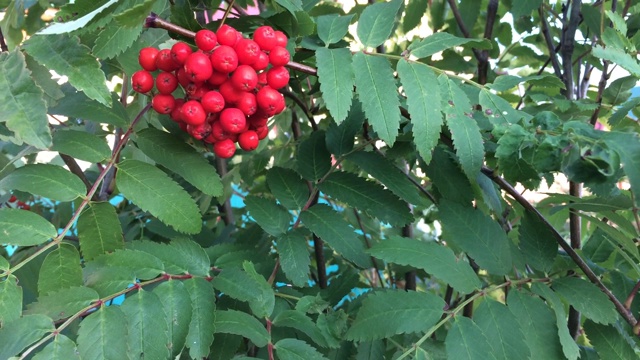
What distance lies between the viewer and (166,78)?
27.1 inches

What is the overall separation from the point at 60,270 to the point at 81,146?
0.18 m

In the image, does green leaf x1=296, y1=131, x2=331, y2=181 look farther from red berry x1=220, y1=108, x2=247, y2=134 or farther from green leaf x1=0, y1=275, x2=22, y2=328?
green leaf x1=0, y1=275, x2=22, y2=328

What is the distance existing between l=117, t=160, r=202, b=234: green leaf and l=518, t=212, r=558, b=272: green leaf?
442 millimetres

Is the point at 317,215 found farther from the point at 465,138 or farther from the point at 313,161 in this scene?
the point at 465,138

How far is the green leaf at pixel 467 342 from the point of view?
2.10 feet

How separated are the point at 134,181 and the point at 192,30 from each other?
0.20 meters

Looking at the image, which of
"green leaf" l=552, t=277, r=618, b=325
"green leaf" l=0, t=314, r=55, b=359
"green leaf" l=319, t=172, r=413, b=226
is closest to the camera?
"green leaf" l=0, t=314, r=55, b=359

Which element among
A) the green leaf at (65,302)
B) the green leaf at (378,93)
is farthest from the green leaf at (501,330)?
the green leaf at (65,302)

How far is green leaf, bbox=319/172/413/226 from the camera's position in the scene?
793 millimetres

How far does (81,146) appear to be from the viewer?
0.76m

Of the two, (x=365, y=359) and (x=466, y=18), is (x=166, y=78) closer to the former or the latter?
(x=365, y=359)

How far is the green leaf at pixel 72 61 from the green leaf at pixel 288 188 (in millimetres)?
296

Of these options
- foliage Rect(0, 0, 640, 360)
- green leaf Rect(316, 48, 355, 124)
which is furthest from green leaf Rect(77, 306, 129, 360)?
green leaf Rect(316, 48, 355, 124)

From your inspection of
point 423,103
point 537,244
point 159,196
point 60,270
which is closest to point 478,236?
point 537,244
